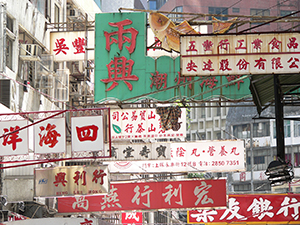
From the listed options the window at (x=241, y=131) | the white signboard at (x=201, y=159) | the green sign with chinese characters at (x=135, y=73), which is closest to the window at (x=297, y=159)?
the window at (x=241, y=131)

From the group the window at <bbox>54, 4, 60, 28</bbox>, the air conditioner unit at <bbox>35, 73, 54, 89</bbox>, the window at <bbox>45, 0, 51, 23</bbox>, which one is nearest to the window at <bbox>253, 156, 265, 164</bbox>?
the window at <bbox>54, 4, 60, 28</bbox>

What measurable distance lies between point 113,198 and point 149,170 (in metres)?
1.95

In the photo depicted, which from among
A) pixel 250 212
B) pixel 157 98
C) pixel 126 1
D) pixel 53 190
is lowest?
pixel 250 212

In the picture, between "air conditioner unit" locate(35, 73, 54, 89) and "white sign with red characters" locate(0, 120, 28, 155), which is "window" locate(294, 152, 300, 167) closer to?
"air conditioner unit" locate(35, 73, 54, 89)

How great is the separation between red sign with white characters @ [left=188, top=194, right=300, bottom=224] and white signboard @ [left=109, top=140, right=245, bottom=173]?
6.60ft

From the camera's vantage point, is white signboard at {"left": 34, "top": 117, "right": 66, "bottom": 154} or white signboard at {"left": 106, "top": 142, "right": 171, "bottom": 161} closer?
white signboard at {"left": 34, "top": 117, "right": 66, "bottom": 154}

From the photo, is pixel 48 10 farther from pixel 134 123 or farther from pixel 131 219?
pixel 131 219

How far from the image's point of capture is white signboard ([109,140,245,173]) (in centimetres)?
1864

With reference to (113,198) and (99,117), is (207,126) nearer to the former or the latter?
(113,198)

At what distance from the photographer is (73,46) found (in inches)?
771

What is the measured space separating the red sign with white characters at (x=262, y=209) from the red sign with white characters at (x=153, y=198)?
2717 mm

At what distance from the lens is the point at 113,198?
57.6 ft

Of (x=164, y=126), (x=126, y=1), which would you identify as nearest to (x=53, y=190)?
(x=164, y=126)

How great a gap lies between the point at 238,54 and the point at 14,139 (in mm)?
4313
